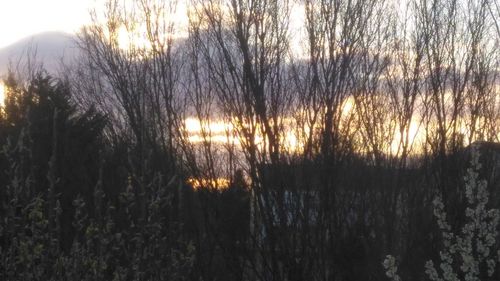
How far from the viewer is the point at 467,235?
222 inches

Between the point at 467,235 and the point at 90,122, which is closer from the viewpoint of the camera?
the point at 467,235

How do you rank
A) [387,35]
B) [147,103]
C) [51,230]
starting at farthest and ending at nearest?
[147,103], [387,35], [51,230]

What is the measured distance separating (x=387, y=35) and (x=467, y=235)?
1313cm

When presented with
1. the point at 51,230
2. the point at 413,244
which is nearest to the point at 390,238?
the point at 413,244

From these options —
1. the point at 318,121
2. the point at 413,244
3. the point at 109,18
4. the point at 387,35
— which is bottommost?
the point at 413,244

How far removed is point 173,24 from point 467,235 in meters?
15.5

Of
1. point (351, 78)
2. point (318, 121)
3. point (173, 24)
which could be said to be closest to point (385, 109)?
point (351, 78)

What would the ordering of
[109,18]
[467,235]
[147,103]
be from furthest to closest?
[109,18]
[147,103]
[467,235]

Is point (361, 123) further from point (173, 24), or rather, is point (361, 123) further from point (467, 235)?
point (467, 235)

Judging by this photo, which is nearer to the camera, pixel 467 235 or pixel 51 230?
pixel 51 230

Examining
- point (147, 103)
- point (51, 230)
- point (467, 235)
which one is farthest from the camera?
point (147, 103)

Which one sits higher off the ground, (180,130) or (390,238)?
(180,130)

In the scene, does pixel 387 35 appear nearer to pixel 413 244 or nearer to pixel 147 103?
pixel 413 244

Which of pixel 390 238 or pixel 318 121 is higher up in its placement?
pixel 318 121
